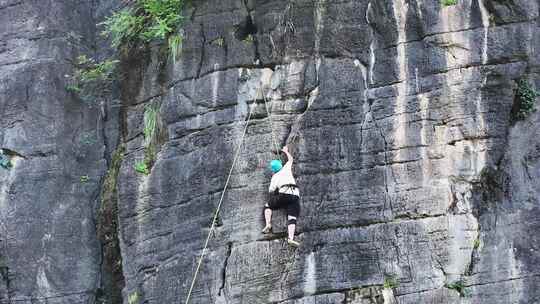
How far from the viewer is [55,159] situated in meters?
15.0

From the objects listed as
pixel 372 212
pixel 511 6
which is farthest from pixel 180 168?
pixel 511 6

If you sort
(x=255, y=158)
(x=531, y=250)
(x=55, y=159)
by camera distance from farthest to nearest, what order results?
(x=55, y=159), (x=255, y=158), (x=531, y=250)

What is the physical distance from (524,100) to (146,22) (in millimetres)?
6020

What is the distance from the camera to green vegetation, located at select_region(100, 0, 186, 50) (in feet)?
46.6

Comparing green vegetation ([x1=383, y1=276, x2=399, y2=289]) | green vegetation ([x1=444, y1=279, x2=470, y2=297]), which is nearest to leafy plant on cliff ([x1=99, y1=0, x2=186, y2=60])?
green vegetation ([x1=383, y1=276, x2=399, y2=289])

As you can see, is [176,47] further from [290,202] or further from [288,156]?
[290,202]

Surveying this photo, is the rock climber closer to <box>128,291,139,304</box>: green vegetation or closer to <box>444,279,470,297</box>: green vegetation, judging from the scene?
<box>444,279,470,297</box>: green vegetation

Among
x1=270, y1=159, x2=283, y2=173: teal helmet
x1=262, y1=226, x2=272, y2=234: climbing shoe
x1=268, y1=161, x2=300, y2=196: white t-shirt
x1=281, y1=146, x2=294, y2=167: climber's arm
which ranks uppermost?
x1=281, y1=146, x2=294, y2=167: climber's arm

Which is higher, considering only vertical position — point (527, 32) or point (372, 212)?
point (527, 32)

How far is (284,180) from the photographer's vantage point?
12531 millimetres

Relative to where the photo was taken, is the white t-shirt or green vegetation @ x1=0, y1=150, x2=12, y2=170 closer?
the white t-shirt

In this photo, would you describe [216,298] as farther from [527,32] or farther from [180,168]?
[527,32]

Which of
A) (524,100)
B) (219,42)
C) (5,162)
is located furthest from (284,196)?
(5,162)

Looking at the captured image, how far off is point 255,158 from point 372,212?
1867 millimetres
